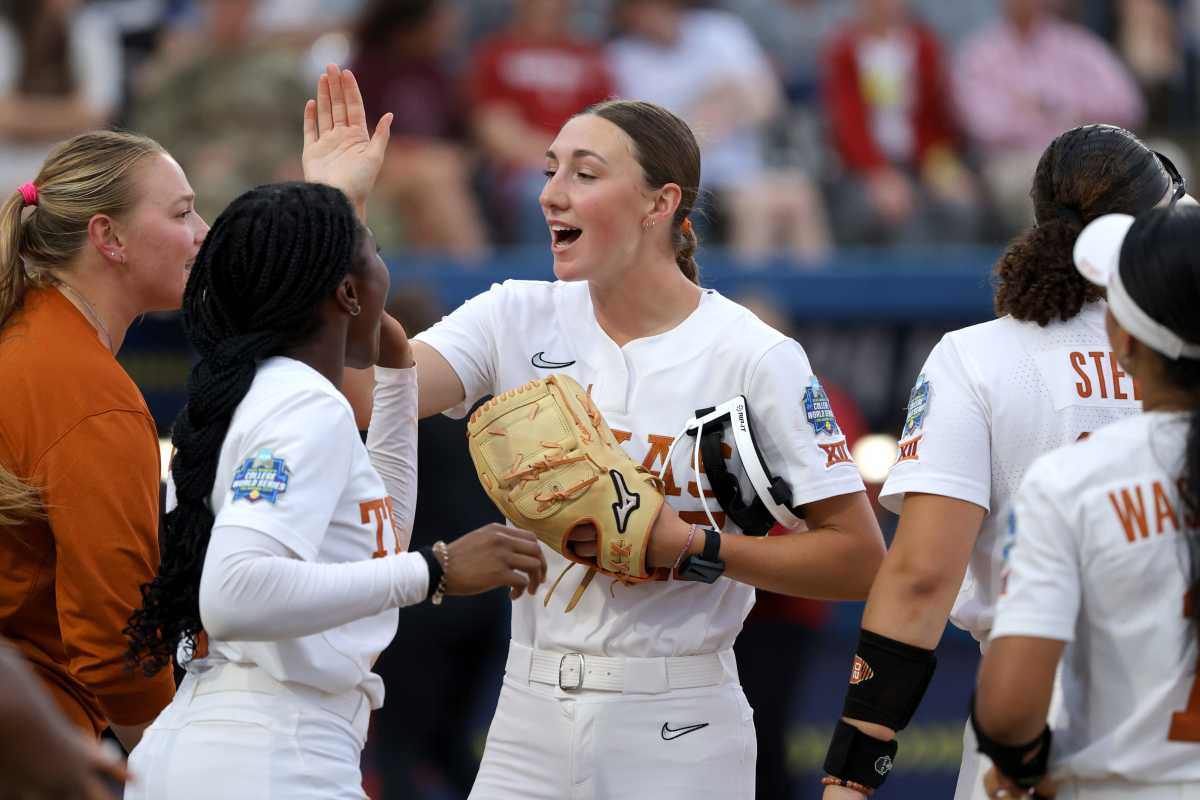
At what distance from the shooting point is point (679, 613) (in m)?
3.47

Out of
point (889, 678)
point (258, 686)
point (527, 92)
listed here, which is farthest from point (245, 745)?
point (527, 92)

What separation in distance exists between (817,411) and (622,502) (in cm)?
50

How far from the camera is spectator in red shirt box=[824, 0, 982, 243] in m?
8.51

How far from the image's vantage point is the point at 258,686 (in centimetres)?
279

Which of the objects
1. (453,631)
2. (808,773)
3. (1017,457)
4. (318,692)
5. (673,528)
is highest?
(1017,457)

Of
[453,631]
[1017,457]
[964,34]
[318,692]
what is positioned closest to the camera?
[318,692]

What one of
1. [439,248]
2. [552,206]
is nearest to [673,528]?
[552,206]

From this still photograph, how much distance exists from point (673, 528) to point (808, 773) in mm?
3589

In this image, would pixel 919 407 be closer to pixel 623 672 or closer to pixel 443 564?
pixel 623 672

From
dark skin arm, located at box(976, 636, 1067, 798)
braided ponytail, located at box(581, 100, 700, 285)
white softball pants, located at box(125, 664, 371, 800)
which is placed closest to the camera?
dark skin arm, located at box(976, 636, 1067, 798)

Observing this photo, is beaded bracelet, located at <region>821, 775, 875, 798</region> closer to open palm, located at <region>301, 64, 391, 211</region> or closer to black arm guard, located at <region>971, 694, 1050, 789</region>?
black arm guard, located at <region>971, 694, 1050, 789</region>

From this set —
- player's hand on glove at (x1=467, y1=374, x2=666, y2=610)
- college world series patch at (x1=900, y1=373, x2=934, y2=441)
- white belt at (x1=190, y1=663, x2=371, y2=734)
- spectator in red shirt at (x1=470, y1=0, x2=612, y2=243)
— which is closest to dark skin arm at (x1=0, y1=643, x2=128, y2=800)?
white belt at (x1=190, y1=663, x2=371, y2=734)

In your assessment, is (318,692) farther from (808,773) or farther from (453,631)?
(808,773)

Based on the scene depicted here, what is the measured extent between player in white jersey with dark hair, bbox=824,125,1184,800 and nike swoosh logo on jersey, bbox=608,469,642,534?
1.67 feet
